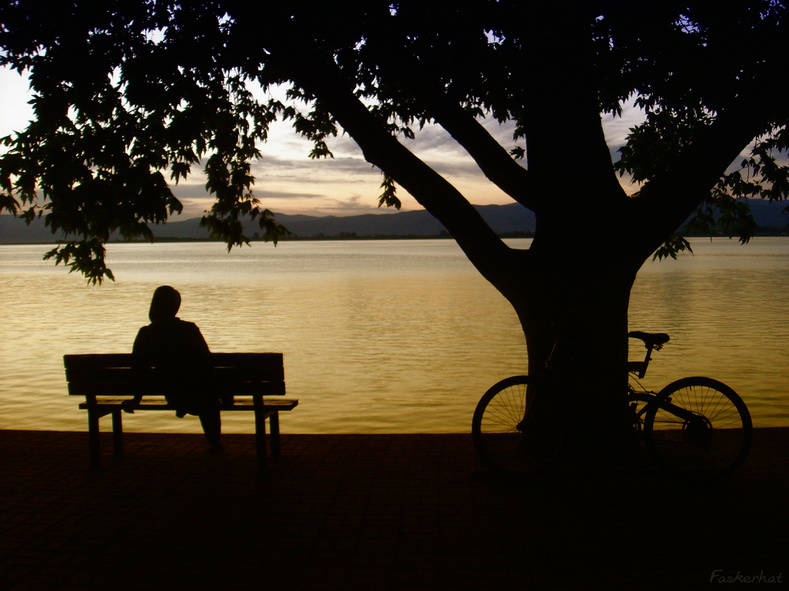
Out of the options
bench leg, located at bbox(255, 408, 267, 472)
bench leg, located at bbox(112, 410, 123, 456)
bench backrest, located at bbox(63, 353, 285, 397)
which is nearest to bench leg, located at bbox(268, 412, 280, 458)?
bench leg, located at bbox(255, 408, 267, 472)

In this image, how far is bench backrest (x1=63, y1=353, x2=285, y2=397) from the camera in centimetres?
594

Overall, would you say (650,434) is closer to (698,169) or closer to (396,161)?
(698,169)

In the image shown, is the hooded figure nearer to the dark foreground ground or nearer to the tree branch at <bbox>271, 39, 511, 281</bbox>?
the dark foreground ground

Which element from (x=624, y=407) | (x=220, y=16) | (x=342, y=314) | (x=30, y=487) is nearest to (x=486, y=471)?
(x=624, y=407)

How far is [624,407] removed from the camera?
19.9 feet

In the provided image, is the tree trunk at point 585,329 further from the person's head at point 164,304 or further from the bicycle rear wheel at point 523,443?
the person's head at point 164,304

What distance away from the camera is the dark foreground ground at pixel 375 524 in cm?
408

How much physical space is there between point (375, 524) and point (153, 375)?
2.37 m

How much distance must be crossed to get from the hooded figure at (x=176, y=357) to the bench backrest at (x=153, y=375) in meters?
0.07

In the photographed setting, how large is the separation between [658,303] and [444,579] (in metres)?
25.1

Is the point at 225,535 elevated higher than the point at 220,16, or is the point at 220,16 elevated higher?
the point at 220,16

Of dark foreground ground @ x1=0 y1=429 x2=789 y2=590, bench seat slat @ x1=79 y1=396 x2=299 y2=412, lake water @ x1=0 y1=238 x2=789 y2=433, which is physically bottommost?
lake water @ x1=0 y1=238 x2=789 y2=433

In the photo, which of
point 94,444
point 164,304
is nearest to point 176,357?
point 164,304

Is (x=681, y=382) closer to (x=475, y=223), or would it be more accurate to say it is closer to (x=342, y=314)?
(x=475, y=223)
